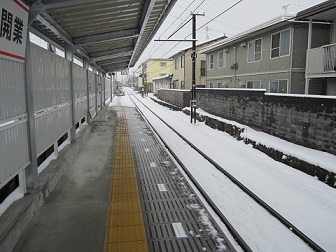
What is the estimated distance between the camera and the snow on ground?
3.92m

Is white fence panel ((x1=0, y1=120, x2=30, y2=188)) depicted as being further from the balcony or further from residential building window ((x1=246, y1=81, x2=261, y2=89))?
residential building window ((x1=246, y1=81, x2=261, y2=89))

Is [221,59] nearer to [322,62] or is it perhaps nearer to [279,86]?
[279,86]

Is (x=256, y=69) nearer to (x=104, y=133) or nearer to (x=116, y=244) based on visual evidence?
(x=104, y=133)

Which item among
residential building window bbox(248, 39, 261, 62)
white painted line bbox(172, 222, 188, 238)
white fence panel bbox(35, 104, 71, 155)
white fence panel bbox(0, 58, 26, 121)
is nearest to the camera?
white fence panel bbox(0, 58, 26, 121)

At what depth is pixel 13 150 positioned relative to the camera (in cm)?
370

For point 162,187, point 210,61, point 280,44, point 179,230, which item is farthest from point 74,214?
point 210,61

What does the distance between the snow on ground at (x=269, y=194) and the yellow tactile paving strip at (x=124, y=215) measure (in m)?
1.41

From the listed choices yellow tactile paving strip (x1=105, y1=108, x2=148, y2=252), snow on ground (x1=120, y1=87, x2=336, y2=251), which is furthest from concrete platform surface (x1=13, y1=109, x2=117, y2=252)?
snow on ground (x1=120, y1=87, x2=336, y2=251)

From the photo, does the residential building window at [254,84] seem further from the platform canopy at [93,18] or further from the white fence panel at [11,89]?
the white fence panel at [11,89]

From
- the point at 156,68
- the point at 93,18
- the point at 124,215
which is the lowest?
the point at 124,215

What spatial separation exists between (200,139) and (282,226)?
6.90 meters

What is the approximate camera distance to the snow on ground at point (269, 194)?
3922 mm

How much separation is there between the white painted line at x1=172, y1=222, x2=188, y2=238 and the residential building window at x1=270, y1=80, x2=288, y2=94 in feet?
40.6

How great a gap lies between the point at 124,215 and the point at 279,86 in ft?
42.7
